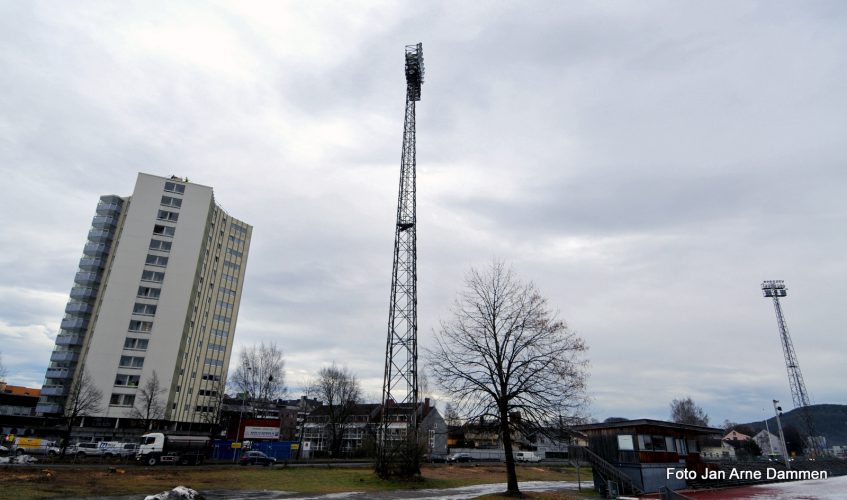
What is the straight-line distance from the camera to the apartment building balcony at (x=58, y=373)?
76438 mm

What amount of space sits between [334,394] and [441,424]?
3760 centimetres

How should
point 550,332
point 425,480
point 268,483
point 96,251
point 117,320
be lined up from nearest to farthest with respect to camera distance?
point 550,332
point 268,483
point 425,480
point 117,320
point 96,251

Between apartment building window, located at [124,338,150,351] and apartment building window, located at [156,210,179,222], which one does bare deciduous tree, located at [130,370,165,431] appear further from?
apartment building window, located at [156,210,179,222]

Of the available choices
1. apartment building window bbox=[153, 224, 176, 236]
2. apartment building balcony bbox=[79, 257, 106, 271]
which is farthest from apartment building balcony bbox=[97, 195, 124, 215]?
apartment building window bbox=[153, 224, 176, 236]

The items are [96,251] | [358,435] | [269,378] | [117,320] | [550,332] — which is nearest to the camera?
[550,332]

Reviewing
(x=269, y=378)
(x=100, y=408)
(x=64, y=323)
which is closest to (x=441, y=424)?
(x=269, y=378)

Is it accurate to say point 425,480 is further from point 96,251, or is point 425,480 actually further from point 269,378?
point 96,251

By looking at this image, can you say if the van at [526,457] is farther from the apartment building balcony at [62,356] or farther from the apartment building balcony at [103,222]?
the apartment building balcony at [103,222]

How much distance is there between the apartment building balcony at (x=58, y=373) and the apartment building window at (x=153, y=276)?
62.0 ft

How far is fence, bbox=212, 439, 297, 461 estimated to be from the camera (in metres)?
56.6

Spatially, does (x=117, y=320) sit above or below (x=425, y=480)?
above

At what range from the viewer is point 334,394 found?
88438 millimetres

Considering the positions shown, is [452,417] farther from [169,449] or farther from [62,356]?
[62,356]

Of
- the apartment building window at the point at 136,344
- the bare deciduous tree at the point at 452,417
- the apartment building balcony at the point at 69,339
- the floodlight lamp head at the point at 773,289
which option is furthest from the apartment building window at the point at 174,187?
the floodlight lamp head at the point at 773,289
